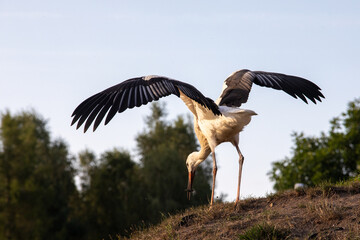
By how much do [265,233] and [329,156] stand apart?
1811 centimetres

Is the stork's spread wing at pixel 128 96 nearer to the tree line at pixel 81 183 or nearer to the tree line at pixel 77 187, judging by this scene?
the tree line at pixel 81 183

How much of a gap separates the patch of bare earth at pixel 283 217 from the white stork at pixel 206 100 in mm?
474

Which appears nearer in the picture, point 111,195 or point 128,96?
point 128,96

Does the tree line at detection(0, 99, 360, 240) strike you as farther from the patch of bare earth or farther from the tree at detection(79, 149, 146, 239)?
the patch of bare earth

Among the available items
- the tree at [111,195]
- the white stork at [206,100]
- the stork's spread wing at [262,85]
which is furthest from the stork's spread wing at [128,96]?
the tree at [111,195]

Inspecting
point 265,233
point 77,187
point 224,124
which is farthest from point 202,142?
point 77,187

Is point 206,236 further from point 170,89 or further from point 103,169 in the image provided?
point 103,169

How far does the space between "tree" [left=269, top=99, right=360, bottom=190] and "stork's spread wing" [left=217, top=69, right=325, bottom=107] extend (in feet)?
46.0

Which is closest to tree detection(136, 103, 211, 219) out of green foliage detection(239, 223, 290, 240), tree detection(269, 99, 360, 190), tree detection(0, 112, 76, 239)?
tree detection(0, 112, 76, 239)

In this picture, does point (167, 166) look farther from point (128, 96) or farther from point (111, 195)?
point (128, 96)

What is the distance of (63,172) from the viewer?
153 ft

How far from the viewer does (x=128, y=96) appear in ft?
27.7

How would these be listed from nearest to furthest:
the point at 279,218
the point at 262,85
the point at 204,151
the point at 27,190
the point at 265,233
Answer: the point at 265,233
the point at 279,218
the point at 262,85
the point at 204,151
the point at 27,190

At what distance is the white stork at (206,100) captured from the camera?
8320mm
